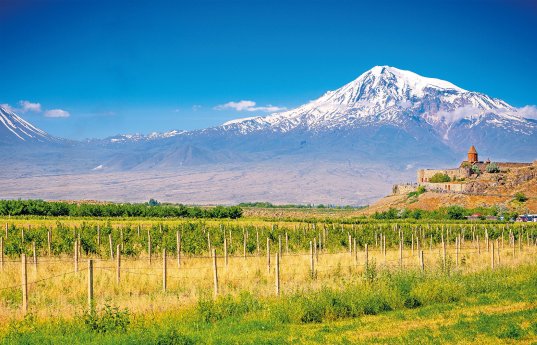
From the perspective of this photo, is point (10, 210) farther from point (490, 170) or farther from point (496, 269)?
point (490, 170)

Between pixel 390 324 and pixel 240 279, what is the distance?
7886mm

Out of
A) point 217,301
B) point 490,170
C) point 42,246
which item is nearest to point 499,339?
point 217,301

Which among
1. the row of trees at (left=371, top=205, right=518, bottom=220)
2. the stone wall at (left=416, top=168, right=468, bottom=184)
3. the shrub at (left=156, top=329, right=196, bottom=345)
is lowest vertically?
the shrub at (left=156, top=329, right=196, bottom=345)

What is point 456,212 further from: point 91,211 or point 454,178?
point 91,211

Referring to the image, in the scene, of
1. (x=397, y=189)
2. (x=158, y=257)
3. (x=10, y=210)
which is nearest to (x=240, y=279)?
(x=158, y=257)

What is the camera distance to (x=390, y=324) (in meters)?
16.4

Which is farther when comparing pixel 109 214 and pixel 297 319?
pixel 109 214

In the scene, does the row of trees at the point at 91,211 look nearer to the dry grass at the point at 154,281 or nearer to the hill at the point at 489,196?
the hill at the point at 489,196

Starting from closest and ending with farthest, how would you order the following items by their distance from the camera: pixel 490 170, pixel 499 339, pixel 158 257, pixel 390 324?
1. pixel 499 339
2. pixel 390 324
3. pixel 158 257
4. pixel 490 170

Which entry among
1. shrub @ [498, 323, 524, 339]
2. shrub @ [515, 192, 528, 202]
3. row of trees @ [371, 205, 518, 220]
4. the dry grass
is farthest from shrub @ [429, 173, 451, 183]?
shrub @ [498, 323, 524, 339]

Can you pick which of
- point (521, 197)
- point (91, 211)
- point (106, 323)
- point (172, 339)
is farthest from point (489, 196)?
point (172, 339)

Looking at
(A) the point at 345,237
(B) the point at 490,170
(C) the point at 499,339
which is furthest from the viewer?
(B) the point at 490,170

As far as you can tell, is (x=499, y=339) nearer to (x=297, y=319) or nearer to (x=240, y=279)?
(x=297, y=319)

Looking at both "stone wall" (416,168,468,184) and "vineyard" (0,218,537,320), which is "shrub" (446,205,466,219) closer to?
"stone wall" (416,168,468,184)
